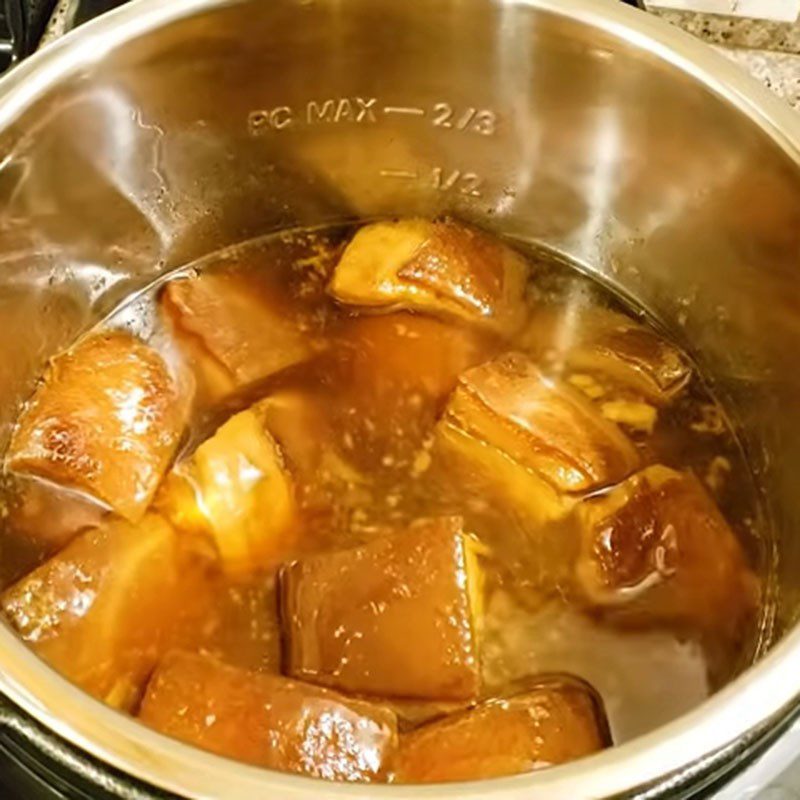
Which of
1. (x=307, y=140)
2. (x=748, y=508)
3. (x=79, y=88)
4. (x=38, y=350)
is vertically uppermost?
(x=79, y=88)

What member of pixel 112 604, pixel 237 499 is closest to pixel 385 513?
pixel 237 499

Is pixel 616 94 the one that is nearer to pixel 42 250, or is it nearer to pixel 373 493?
pixel 373 493

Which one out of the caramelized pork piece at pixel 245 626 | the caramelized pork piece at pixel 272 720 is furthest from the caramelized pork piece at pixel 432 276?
the caramelized pork piece at pixel 272 720

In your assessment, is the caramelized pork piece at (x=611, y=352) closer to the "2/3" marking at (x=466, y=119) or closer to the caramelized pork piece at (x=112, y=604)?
the "2/3" marking at (x=466, y=119)

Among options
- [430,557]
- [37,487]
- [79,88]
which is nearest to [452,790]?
[430,557]

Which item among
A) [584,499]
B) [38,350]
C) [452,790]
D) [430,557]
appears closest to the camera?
[452,790]

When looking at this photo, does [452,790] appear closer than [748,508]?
Yes

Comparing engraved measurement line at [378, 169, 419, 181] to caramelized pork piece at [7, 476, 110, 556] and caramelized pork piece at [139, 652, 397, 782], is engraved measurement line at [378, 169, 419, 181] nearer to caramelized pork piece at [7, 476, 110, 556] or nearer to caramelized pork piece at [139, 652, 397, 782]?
caramelized pork piece at [7, 476, 110, 556]
